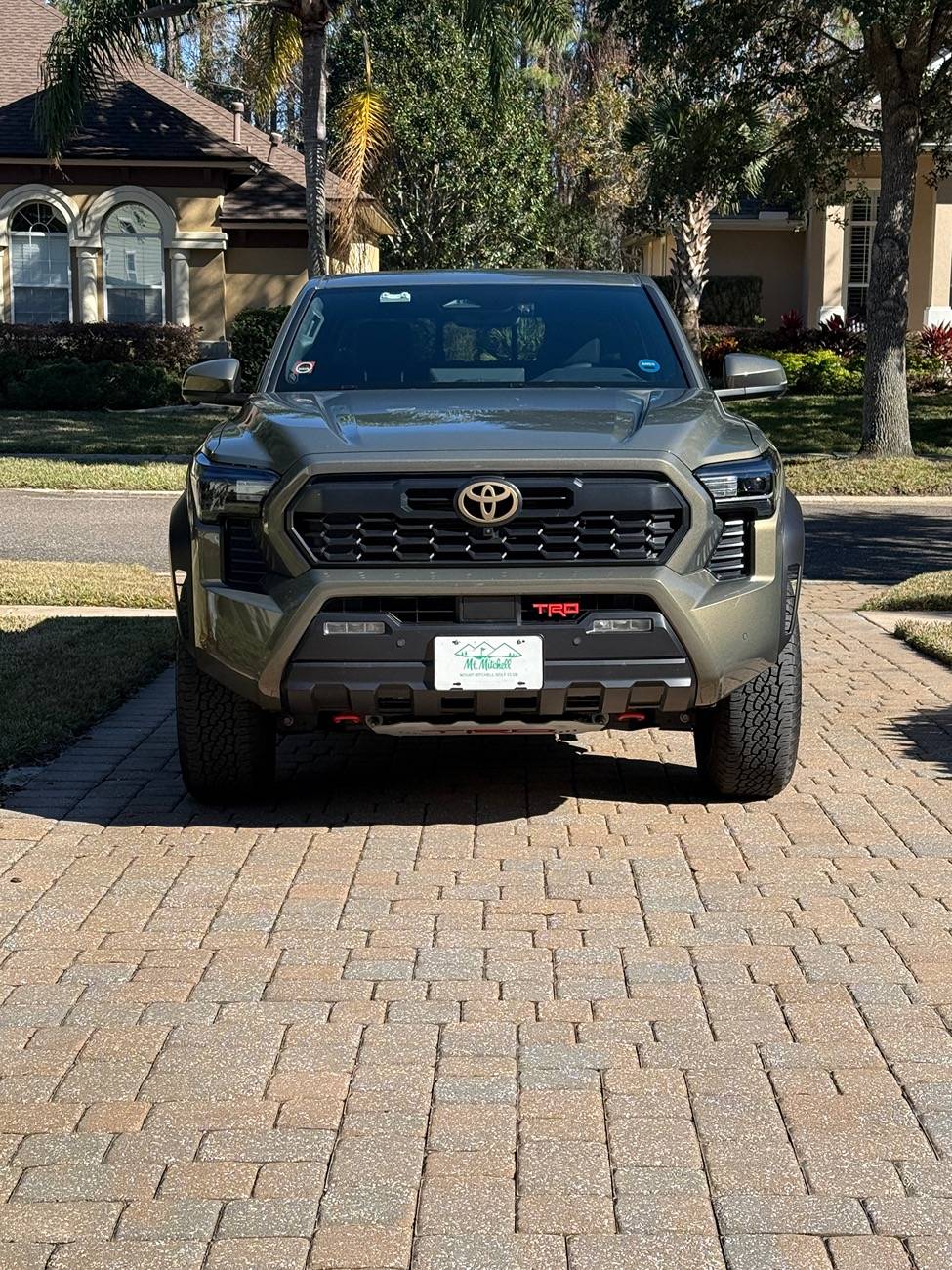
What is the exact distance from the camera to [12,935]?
5098 mm

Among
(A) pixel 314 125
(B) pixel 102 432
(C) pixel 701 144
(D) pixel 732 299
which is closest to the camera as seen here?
(C) pixel 701 144

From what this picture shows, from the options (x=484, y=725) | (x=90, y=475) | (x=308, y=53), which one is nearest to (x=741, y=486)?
(x=484, y=725)

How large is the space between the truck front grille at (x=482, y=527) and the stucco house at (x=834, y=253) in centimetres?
2353

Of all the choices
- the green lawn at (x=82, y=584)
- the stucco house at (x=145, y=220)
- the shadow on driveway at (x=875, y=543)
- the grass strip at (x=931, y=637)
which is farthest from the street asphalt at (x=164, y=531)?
the stucco house at (x=145, y=220)

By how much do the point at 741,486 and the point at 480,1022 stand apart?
2248 millimetres

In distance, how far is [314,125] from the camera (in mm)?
24484

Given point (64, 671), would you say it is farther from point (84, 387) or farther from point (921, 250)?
point (921, 250)

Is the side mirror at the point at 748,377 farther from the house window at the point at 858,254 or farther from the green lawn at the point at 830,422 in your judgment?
the house window at the point at 858,254

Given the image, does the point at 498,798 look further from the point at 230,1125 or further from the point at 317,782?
the point at 230,1125

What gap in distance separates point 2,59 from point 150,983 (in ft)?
102

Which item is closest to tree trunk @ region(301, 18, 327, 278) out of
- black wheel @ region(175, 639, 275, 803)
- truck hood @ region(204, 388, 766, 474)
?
truck hood @ region(204, 388, 766, 474)

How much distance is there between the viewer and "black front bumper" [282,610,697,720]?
5.66 m

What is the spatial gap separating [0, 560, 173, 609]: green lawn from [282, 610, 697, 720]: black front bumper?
17.5 feet

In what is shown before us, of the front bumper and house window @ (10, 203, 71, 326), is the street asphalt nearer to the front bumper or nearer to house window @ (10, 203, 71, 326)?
the front bumper
